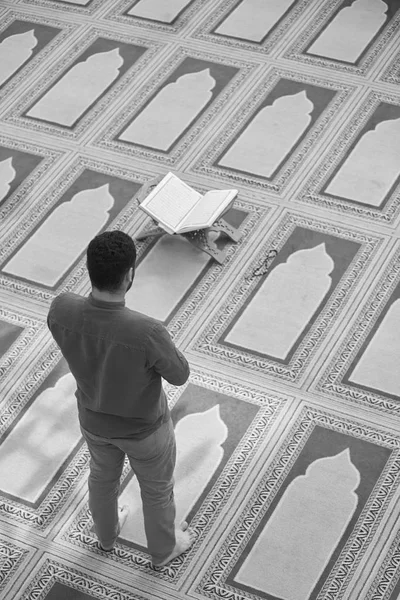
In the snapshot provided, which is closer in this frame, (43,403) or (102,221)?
(43,403)

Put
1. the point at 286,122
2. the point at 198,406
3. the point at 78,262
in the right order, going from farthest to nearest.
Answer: the point at 286,122 → the point at 78,262 → the point at 198,406

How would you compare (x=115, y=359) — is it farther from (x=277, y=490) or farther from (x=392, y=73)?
(x=392, y=73)

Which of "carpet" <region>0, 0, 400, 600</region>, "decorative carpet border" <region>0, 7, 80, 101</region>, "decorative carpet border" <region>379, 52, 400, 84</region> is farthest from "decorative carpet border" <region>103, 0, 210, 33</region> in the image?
"decorative carpet border" <region>379, 52, 400, 84</region>

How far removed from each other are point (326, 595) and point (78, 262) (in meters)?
2.05

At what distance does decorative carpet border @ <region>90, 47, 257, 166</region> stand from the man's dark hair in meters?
2.81

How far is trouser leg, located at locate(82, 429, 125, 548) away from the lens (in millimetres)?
3123

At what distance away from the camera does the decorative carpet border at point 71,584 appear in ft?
11.6

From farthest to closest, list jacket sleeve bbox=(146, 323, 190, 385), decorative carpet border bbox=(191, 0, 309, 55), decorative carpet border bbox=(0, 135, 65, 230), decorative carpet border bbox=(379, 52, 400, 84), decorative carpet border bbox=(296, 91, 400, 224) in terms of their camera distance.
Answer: decorative carpet border bbox=(191, 0, 309, 55)
decorative carpet border bbox=(379, 52, 400, 84)
decorative carpet border bbox=(0, 135, 65, 230)
decorative carpet border bbox=(296, 91, 400, 224)
jacket sleeve bbox=(146, 323, 190, 385)

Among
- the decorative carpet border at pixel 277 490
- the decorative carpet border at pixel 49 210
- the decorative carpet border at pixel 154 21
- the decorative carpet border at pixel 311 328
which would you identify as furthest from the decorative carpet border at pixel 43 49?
the decorative carpet border at pixel 277 490

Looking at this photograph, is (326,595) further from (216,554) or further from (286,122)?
(286,122)

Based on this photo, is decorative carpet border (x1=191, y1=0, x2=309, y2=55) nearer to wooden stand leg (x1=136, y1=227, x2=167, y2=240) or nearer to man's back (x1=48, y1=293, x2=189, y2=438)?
wooden stand leg (x1=136, y1=227, x2=167, y2=240)

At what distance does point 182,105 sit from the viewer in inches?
229

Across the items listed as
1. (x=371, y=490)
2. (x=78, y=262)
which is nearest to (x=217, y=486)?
(x=371, y=490)

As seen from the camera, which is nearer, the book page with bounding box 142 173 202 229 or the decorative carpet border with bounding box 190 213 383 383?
the decorative carpet border with bounding box 190 213 383 383
